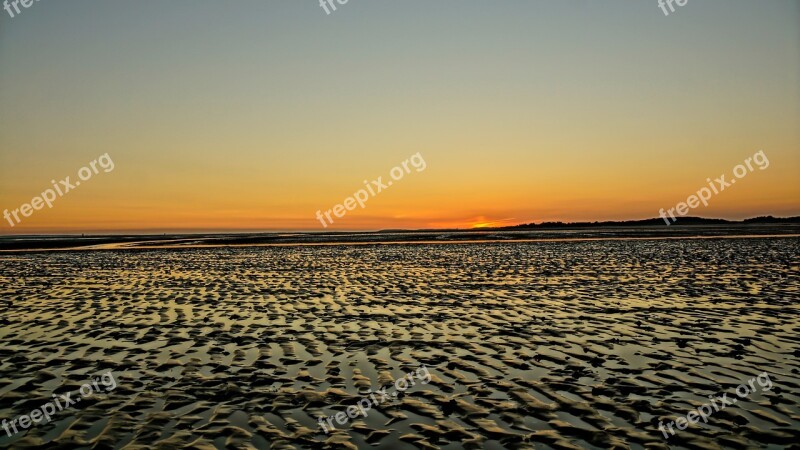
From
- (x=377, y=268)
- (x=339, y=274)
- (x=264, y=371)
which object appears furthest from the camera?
(x=377, y=268)

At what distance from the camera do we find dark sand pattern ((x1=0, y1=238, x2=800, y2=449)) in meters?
9.86

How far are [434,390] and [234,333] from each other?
9.82 m

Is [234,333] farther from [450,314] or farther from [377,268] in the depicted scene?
[377,268]

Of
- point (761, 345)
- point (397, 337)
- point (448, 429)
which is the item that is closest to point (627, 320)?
point (761, 345)

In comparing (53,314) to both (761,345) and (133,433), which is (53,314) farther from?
(761,345)

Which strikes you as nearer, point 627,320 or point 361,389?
point 361,389

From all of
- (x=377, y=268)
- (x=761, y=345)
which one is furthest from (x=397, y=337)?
(x=377, y=268)

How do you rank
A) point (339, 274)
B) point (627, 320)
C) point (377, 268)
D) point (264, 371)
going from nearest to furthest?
point (264, 371) < point (627, 320) < point (339, 274) < point (377, 268)

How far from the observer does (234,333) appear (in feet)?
63.3

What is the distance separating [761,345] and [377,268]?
33.8 m

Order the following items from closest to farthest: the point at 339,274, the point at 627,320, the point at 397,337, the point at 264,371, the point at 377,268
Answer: the point at 264,371 < the point at 397,337 < the point at 627,320 < the point at 339,274 < the point at 377,268

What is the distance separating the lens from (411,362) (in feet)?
49.4

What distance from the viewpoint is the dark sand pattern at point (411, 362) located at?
9859 millimetres

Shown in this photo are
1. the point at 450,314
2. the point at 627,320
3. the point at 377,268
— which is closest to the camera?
the point at 627,320
